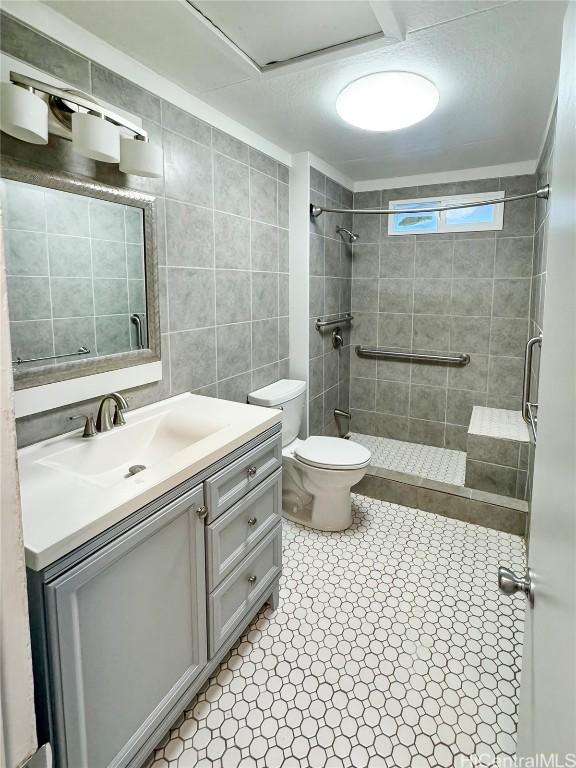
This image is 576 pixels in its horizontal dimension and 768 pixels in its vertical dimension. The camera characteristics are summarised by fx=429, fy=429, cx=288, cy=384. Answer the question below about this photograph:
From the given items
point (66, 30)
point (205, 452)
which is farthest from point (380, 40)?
point (205, 452)

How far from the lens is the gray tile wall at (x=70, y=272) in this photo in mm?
1344

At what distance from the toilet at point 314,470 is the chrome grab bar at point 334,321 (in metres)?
0.61

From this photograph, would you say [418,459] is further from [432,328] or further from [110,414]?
[110,414]

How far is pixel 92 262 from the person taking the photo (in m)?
1.58

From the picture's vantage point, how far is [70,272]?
59.0 inches

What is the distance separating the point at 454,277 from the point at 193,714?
3200 mm

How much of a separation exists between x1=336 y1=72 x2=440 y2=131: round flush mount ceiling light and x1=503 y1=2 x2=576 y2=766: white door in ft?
3.99

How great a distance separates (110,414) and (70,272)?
0.52 m

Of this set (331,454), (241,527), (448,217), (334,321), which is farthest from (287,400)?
(448,217)

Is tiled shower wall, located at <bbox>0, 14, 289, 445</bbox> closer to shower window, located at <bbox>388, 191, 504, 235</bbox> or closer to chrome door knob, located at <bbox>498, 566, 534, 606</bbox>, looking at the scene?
shower window, located at <bbox>388, 191, 504, 235</bbox>

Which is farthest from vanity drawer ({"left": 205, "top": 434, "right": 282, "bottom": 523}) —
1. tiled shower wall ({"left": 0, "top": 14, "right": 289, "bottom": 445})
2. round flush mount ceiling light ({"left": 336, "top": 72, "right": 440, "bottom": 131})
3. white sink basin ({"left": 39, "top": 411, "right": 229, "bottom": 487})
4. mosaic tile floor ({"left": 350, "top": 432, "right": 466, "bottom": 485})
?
mosaic tile floor ({"left": 350, "top": 432, "right": 466, "bottom": 485})

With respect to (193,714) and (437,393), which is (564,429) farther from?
→ (437,393)

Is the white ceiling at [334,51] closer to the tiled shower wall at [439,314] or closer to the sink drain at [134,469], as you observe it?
the tiled shower wall at [439,314]

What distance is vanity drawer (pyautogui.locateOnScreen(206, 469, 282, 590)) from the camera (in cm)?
143
